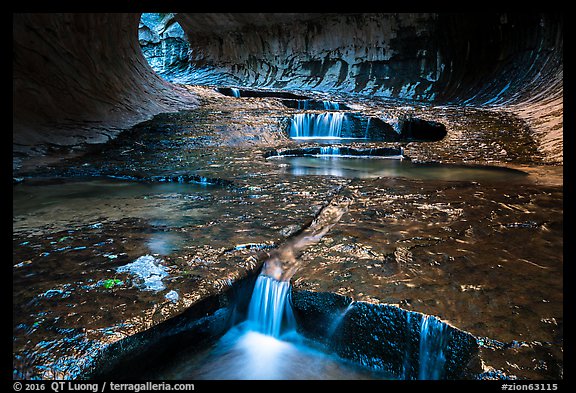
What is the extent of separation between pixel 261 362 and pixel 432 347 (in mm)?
873

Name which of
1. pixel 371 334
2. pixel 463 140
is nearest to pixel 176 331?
pixel 371 334

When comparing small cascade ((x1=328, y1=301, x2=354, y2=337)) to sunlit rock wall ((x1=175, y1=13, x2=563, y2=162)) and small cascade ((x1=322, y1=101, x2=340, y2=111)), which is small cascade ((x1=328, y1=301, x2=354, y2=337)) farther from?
small cascade ((x1=322, y1=101, x2=340, y2=111))

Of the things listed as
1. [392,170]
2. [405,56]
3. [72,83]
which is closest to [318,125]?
[392,170]

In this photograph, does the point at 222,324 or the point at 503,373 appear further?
the point at 222,324

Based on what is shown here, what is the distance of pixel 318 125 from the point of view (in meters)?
9.30

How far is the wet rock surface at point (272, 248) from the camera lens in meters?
1.60

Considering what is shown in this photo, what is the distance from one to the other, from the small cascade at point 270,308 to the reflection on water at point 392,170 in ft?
8.86

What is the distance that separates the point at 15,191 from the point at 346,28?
15.5 metres

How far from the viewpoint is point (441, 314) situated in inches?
66.2

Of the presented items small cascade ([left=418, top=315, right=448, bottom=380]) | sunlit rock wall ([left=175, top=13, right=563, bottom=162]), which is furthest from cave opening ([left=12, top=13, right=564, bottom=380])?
sunlit rock wall ([left=175, top=13, right=563, bottom=162])

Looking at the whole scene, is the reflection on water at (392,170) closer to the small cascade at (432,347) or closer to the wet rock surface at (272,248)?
the wet rock surface at (272,248)

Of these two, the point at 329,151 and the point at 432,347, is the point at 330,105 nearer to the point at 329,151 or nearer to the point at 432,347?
the point at 329,151

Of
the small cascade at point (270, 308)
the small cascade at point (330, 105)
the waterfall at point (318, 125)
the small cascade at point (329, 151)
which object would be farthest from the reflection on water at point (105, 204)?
the small cascade at point (330, 105)

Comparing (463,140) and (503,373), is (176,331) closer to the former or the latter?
(503,373)
